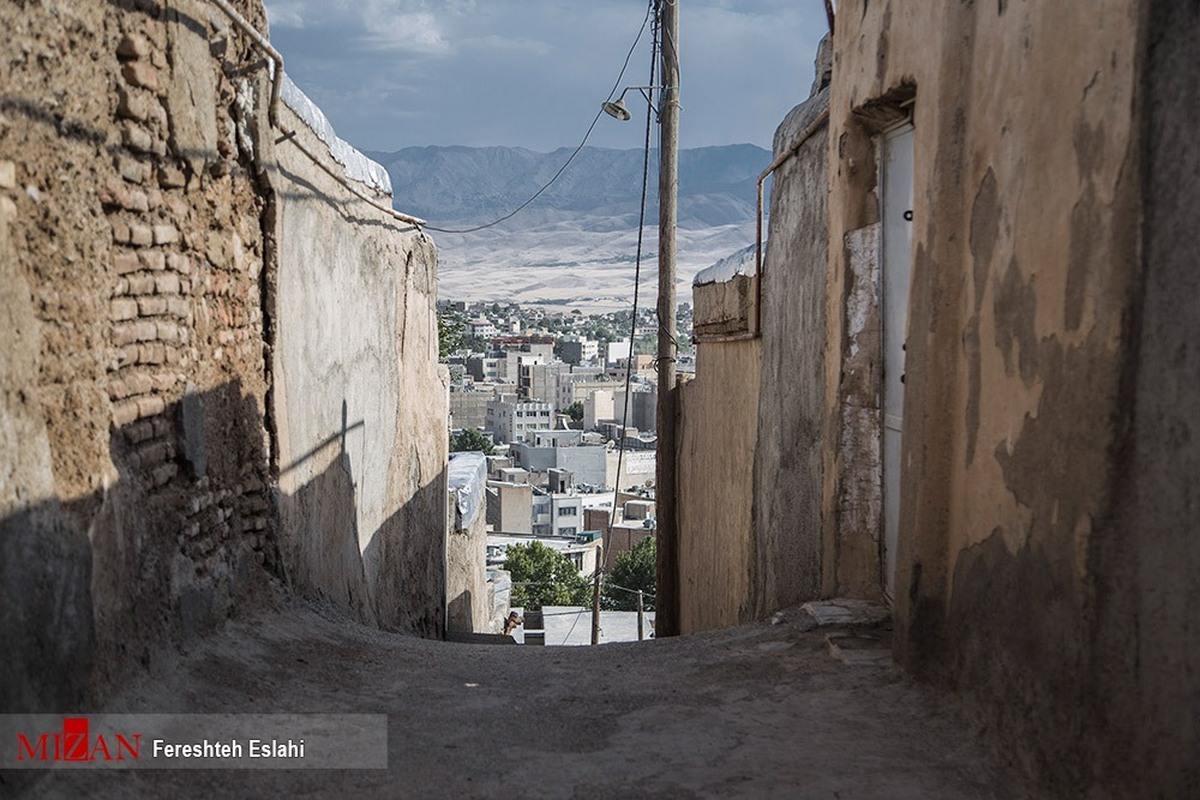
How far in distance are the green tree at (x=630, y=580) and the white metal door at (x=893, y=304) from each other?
29636 mm

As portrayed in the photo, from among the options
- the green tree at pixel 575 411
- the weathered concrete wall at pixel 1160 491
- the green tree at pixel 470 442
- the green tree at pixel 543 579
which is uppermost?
the weathered concrete wall at pixel 1160 491

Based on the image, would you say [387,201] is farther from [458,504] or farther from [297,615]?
[458,504]

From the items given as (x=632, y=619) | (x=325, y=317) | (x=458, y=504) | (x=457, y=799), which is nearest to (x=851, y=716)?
(x=457, y=799)

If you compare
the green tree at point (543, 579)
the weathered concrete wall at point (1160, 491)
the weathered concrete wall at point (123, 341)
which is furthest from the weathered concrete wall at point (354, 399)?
the green tree at point (543, 579)

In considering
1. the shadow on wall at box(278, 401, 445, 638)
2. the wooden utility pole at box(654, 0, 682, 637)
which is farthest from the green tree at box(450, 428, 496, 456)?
the shadow on wall at box(278, 401, 445, 638)

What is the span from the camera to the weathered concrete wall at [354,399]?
20.1ft

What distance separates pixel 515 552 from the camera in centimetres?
3775

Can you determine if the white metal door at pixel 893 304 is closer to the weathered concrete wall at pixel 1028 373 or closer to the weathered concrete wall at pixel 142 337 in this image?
the weathered concrete wall at pixel 1028 373

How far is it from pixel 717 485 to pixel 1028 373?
5.57 metres

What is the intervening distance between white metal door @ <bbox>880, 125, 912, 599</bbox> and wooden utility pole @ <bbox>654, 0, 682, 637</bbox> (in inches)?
205

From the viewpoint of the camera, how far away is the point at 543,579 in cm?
3694

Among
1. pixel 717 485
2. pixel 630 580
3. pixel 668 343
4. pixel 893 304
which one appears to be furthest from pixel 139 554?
pixel 630 580

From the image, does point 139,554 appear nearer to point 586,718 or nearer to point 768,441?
point 586,718

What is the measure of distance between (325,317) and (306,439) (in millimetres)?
797
